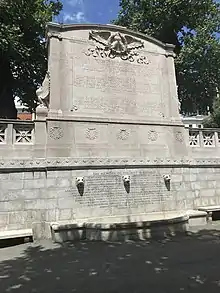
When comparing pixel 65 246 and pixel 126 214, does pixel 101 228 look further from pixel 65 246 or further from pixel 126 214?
pixel 126 214

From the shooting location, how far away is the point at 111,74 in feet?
32.8

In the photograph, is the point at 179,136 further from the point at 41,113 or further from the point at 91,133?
the point at 41,113

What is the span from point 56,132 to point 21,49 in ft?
27.5

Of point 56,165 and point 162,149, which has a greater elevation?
point 162,149

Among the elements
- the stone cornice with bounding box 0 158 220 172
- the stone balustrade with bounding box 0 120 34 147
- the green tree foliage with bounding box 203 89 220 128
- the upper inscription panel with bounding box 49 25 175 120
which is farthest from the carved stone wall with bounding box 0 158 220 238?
the green tree foliage with bounding box 203 89 220 128

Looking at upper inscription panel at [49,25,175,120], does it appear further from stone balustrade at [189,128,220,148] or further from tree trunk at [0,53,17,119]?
tree trunk at [0,53,17,119]

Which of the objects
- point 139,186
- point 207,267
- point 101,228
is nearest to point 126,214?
point 139,186

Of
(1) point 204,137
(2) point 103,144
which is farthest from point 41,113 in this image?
(1) point 204,137

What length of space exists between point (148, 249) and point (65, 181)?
3.49 m

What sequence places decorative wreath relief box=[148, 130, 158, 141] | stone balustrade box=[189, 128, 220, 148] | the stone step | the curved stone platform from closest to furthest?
1. the stone step
2. the curved stone platform
3. decorative wreath relief box=[148, 130, 158, 141]
4. stone balustrade box=[189, 128, 220, 148]

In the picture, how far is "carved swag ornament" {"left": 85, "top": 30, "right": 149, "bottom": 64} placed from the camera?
998cm

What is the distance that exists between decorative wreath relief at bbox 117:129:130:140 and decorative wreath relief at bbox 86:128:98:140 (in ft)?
2.82

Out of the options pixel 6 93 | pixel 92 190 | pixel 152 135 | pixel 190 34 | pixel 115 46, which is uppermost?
pixel 190 34

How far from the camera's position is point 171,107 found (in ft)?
34.6
